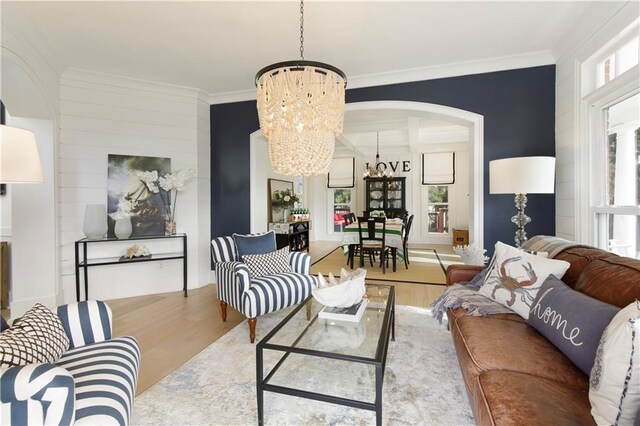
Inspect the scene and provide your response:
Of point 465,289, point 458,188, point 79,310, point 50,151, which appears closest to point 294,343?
point 79,310

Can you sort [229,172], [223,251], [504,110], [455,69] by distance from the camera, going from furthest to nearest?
1. [229,172]
2. [455,69]
3. [504,110]
4. [223,251]

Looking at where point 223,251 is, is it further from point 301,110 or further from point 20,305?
point 20,305

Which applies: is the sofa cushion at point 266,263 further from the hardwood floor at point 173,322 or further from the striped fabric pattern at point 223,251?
the hardwood floor at point 173,322

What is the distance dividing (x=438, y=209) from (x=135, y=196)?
736 centimetres

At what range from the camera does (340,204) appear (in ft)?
30.3

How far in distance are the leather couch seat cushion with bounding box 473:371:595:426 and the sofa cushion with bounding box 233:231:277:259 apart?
2360 millimetres

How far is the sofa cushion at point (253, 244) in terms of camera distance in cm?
317

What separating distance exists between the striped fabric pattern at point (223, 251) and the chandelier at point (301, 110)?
1322mm

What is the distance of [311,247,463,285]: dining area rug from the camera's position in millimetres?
4641

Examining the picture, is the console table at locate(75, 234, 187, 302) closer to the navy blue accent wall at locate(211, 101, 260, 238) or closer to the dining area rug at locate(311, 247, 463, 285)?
the navy blue accent wall at locate(211, 101, 260, 238)

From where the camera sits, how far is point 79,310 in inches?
61.6

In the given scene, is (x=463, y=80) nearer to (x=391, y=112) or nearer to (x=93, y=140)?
(x=391, y=112)

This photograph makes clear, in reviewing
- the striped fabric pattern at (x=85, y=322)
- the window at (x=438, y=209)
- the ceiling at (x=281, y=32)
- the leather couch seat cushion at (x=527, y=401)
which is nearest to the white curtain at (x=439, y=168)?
the window at (x=438, y=209)

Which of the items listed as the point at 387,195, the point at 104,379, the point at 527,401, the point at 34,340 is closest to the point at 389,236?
the point at 387,195
